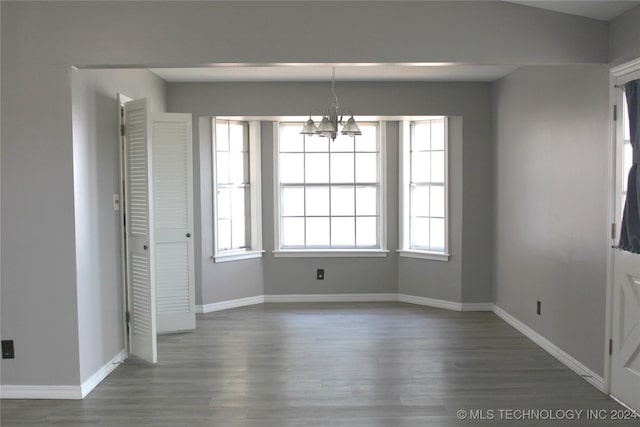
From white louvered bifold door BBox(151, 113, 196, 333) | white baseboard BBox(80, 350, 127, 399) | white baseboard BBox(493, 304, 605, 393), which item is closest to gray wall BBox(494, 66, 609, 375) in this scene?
white baseboard BBox(493, 304, 605, 393)

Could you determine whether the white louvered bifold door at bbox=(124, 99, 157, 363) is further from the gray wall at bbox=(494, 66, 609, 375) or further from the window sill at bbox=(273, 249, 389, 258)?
the gray wall at bbox=(494, 66, 609, 375)

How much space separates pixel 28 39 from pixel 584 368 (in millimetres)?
4513

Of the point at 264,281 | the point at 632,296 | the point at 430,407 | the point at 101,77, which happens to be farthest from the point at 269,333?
the point at 632,296

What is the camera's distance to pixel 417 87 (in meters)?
6.21

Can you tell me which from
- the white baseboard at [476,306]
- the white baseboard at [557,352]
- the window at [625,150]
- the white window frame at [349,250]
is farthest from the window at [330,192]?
the window at [625,150]

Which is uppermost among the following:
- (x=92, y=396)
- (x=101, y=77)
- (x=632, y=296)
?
(x=101, y=77)

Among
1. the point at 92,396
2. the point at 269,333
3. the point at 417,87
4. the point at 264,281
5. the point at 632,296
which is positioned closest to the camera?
the point at 632,296

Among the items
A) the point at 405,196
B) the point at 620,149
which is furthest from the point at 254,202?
the point at 620,149

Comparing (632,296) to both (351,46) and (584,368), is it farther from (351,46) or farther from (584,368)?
(351,46)

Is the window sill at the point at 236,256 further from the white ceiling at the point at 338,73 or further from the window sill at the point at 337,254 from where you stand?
the white ceiling at the point at 338,73

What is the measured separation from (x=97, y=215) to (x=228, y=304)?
2.63 m

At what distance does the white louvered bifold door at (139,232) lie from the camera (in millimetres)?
4418

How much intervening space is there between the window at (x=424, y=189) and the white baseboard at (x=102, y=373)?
11.5 ft

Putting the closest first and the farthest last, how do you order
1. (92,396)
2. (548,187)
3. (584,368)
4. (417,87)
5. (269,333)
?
(92,396), (584,368), (548,187), (269,333), (417,87)
